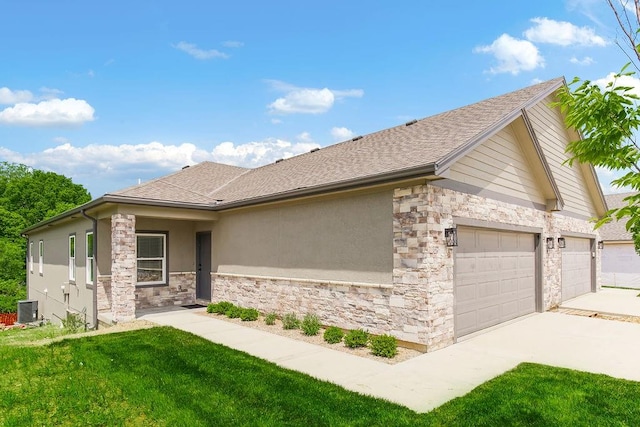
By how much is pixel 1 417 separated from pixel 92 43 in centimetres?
1339

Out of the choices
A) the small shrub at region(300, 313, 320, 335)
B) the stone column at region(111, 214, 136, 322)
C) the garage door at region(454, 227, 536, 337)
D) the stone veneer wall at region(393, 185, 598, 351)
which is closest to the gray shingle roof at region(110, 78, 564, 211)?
the stone veneer wall at region(393, 185, 598, 351)

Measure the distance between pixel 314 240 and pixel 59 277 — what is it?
41.2 ft

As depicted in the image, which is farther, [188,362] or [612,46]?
[188,362]

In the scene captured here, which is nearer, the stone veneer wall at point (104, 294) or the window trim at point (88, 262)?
the stone veneer wall at point (104, 294)

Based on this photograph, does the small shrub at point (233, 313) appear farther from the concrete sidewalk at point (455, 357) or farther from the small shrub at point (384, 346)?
the small shrub at point (384, 346)

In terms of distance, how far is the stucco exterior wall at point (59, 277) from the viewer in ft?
42.4

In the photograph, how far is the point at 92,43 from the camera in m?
13.9

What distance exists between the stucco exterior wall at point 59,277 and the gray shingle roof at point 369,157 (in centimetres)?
347

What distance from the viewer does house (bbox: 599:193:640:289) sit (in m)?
20.6

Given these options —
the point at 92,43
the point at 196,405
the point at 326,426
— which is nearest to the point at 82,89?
the point at 92,43

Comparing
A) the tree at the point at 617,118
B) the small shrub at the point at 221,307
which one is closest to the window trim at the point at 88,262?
the small shrub at the point at 221,307

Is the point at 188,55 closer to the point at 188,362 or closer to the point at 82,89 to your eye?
the point at 82,89

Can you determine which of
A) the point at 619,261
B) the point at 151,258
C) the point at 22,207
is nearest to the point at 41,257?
the point at 151,258

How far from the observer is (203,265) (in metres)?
13.5
